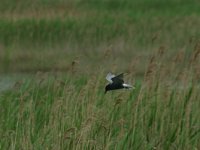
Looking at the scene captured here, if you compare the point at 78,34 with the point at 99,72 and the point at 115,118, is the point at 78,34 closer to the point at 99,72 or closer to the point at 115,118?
the point at 99,72

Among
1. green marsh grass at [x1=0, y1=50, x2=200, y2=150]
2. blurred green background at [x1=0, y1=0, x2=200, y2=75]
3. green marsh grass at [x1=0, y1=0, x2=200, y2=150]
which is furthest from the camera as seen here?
blurred green background at [x1=0, y1=0, x2=200, y2=75]

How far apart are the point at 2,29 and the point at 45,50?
106 cm

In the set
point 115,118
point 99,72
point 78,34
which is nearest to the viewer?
point 115,118

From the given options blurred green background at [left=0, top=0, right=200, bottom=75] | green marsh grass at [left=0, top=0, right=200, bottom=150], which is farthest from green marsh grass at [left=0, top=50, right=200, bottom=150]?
blurred green background at [left=0, top=0, right=200, bottom=75]

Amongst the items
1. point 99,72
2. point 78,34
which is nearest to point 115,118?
point 99,72

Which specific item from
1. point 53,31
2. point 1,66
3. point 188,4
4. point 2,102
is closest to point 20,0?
point 53,31

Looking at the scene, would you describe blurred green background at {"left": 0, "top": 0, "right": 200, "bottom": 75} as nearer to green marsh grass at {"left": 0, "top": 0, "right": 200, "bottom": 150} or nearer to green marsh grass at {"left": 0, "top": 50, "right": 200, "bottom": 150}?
green marsh grass at {"left": 0, "top": 0, "right": 200, "bottom": 150}

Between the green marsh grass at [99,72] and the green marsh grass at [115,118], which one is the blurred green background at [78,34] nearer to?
the green marsh grass at [99,72]

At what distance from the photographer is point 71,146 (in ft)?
15.8

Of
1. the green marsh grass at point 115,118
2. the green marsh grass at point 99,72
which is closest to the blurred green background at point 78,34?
the green marsh grass at point 99,72

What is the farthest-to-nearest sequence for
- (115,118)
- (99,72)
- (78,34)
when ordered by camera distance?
(78,34)
(99,72)
(115,118)

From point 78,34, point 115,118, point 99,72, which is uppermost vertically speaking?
point 78,34

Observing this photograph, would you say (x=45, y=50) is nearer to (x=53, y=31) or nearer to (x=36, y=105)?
(x=53, y=31)

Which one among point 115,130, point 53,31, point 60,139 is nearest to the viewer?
point 60,139
